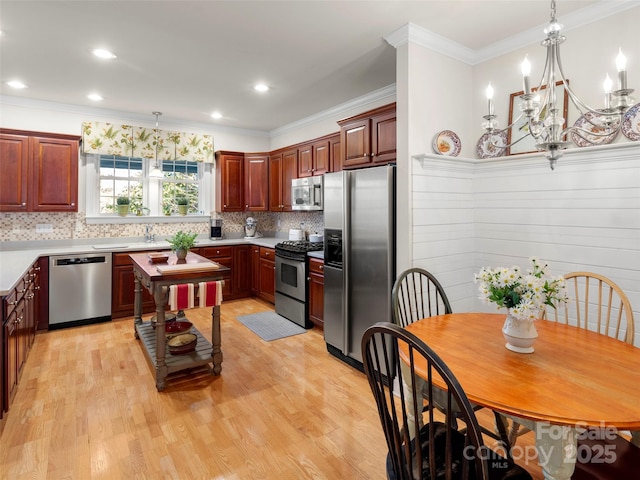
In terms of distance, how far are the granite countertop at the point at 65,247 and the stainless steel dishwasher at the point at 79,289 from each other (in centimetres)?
11

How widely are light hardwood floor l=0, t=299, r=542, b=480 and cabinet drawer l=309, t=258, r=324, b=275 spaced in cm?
86

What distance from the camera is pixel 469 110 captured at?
122 inches

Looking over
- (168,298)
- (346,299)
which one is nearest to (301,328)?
(346,299)

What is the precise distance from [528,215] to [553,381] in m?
1.83

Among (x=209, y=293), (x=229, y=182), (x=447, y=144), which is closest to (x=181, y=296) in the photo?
(x=209, y=293)

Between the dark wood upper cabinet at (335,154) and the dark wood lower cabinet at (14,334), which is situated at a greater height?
the dark wood upper cabinet at (335,154)

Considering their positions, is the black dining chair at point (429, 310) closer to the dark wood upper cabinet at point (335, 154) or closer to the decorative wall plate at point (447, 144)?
the decorative wall plate at point (447, 144)

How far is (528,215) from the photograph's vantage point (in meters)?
2.78

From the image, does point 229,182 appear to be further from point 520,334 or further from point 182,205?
point 520,334

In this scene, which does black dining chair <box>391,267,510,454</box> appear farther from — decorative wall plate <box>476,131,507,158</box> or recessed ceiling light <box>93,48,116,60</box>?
recessed ceiling light <box>93,48,116,60</box>

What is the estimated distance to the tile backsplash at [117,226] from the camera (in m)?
4.34

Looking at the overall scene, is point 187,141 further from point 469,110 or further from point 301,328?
point 469,110

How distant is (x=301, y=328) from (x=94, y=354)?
6.94 ft

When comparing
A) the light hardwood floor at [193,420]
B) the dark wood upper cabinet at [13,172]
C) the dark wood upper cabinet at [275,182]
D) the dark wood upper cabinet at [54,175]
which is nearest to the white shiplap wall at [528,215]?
the light hardwood floor at [193,420]
